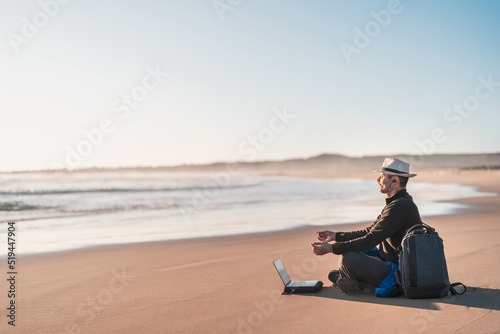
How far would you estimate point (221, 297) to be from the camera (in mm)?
5352

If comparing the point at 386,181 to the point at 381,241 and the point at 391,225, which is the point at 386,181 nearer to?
the point at 391,225

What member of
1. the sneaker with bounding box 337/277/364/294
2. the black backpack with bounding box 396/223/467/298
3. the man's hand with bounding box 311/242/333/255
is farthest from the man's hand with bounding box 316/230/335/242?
the black backpack with bounding box 396/223/467/298

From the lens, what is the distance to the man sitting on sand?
4734 millimetres

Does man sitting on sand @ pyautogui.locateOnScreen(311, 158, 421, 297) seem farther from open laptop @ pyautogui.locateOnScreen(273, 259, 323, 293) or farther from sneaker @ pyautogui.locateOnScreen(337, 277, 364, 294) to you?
open laptop @ pyautogui.locateOnScreen(273, 259, 323, 293)

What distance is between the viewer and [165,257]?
808 centimetres

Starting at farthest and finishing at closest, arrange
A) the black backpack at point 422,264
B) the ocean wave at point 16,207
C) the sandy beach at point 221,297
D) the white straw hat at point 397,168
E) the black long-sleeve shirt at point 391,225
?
the ocean wave at point 16,207, the white straw hat at point 397,168, the black long-sleeve shirt at point 391,225, the black backpack at point 422,264, the sandy beach at point 221,297

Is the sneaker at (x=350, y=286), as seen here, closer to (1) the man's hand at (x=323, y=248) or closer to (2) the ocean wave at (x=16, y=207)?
(1) the man's hand at (x=323, y=248)

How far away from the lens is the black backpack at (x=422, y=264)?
4582mm

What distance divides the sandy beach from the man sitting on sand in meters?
0.20

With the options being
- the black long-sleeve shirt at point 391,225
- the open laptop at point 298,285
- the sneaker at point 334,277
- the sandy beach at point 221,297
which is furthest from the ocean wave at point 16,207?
the black long-sleeve shirt at point 391,225

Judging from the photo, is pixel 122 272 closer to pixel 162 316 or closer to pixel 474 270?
pixel 162 316

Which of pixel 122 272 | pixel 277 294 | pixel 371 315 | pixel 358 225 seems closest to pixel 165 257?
pixel 122 272

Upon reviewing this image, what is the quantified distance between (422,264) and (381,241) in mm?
450

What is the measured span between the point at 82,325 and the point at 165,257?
139 inches
